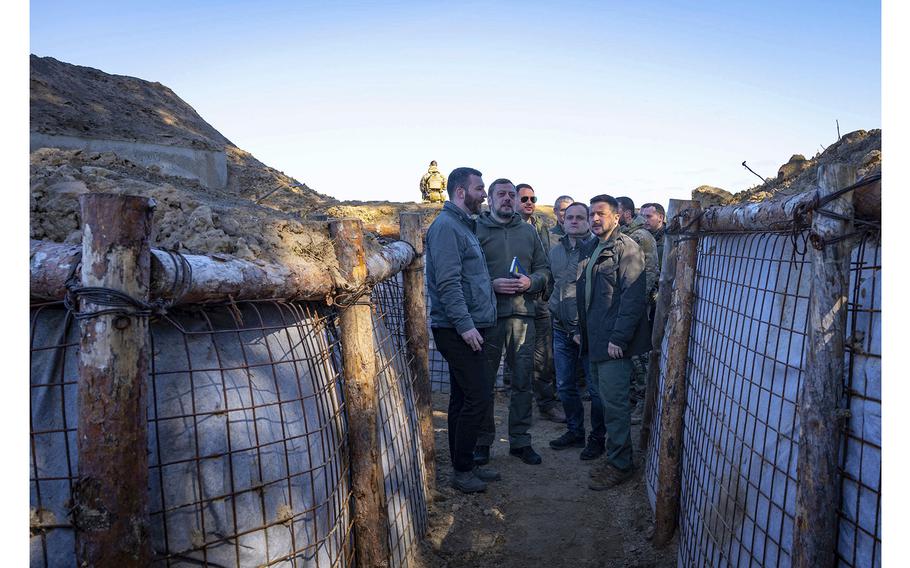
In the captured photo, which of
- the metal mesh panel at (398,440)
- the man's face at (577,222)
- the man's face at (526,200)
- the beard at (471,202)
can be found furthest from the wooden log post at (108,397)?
the man's face at (526,200)

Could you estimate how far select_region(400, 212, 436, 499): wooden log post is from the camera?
4453mm

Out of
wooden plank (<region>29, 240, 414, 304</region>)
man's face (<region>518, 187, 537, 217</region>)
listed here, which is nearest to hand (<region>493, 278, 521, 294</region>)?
man's face (<region>518, 187, 537, 217</region>)

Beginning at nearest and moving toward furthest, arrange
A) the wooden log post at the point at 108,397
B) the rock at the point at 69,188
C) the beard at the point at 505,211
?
the wooden log post at the point at 108,397 → the rock at the point at 69,188 → the beard at the point at 505,211

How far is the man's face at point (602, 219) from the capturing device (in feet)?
16.0

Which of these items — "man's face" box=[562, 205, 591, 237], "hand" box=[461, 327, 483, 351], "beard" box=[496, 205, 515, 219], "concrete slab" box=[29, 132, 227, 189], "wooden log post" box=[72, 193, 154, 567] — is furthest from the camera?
"concrete slab" box=[29, 132, 227, 189]

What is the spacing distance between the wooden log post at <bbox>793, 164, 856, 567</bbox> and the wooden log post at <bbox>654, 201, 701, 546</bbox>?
183cm

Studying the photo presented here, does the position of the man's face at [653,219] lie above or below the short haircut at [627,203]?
below

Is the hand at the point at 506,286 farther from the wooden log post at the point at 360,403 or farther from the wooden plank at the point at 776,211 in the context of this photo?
the wooden log post at the point at 360,403

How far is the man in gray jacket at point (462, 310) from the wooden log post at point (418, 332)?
97 mm

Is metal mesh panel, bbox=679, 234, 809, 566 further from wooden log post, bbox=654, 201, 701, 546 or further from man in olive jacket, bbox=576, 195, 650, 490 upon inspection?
man in olive jacket, bbox=576, 195, 650, 490

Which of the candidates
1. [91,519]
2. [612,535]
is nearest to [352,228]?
[91,519]

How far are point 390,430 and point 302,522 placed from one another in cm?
122

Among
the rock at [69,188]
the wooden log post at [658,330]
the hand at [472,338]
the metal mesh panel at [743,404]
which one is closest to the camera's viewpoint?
the metal mesh panel at [743,404]

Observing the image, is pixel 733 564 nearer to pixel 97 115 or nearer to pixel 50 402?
pixel 50 402
